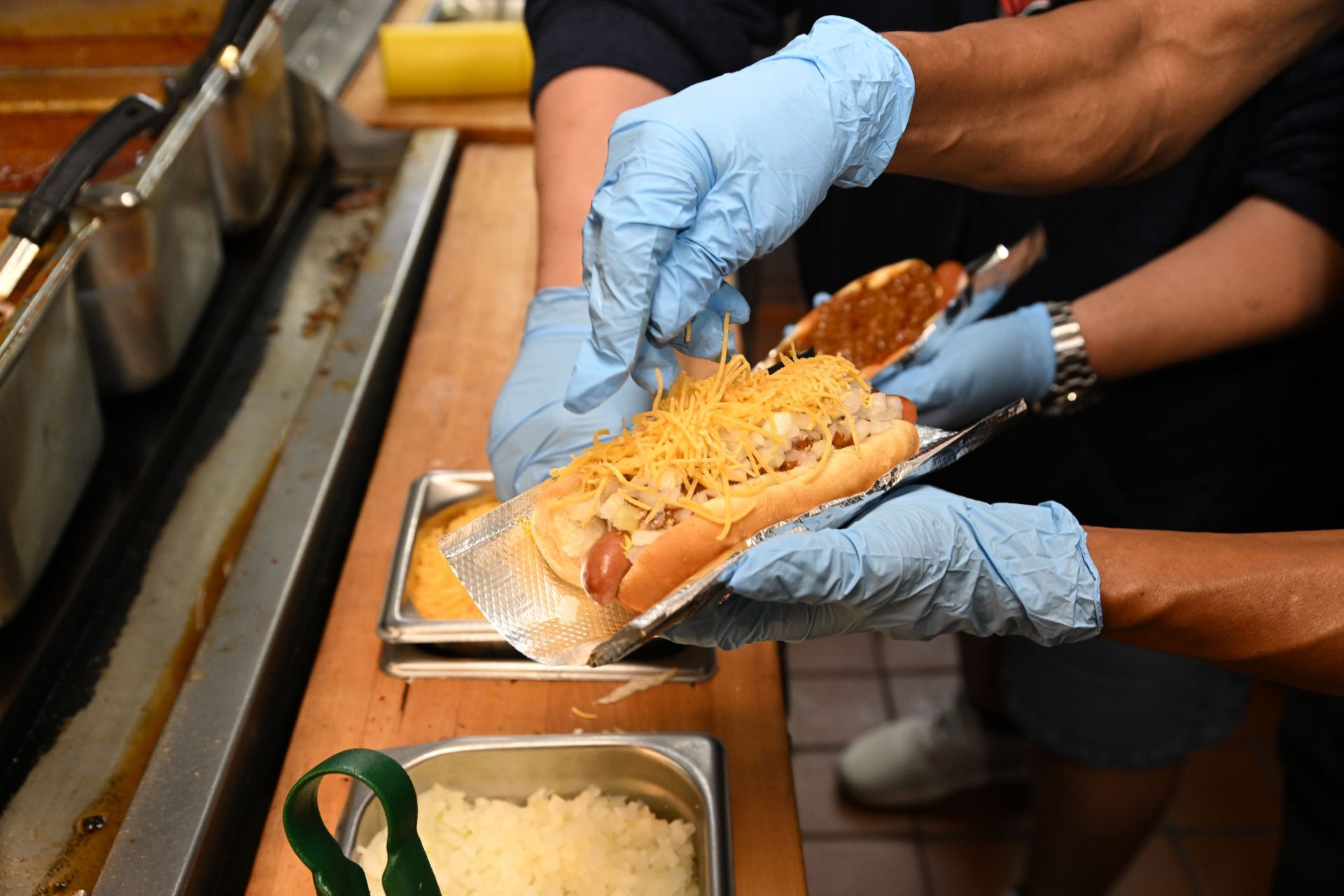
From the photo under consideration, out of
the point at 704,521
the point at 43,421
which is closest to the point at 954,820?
the point at 704,521

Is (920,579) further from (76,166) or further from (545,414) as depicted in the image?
(76,166)

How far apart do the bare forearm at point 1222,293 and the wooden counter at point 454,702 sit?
1.36 meters

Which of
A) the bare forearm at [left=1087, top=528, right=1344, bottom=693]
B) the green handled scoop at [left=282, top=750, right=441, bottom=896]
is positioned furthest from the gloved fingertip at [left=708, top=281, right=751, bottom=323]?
the green handled scoop at [left=282, top=750, right=441, bottom=896]

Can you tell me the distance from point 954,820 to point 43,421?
11.6 feet

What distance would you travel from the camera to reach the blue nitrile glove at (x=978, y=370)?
2580 millimetres

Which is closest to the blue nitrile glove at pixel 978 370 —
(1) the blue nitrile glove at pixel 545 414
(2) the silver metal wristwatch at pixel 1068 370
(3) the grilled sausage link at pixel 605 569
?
(2) the silver metal wristwatch at pixel 1068 370

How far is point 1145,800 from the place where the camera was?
3.10 meters

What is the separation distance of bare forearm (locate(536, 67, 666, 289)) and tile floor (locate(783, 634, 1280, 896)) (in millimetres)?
2449

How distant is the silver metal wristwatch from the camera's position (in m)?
2.68

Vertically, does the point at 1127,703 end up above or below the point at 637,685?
below

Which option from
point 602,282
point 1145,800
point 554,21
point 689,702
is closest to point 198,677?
point 689,702

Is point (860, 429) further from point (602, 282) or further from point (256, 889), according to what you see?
point (256, 889)

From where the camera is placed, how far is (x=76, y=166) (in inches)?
91.6

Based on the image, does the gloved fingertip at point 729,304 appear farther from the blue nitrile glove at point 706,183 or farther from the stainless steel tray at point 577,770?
the stainless steel tray at point 577,770
